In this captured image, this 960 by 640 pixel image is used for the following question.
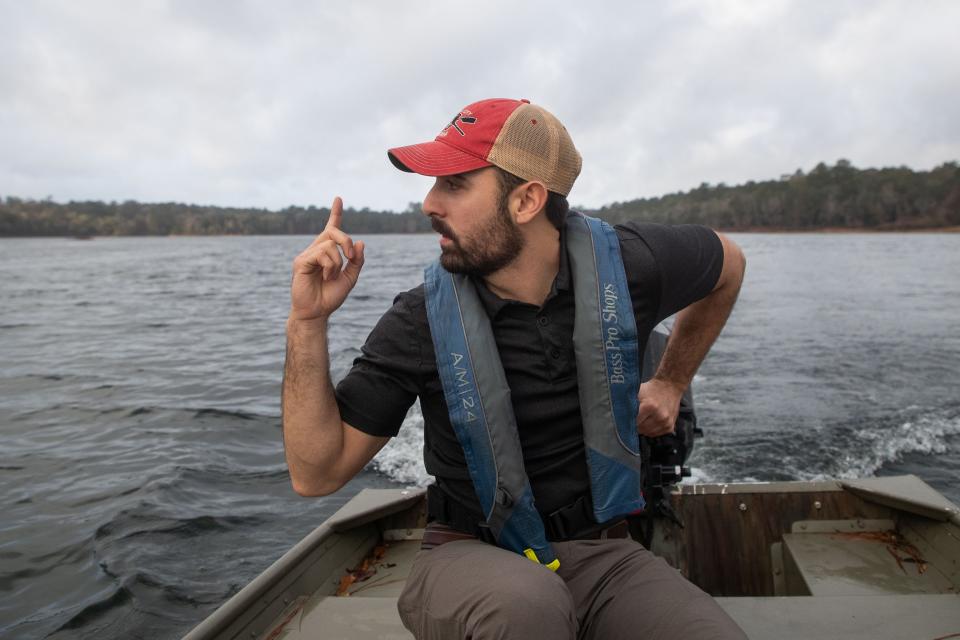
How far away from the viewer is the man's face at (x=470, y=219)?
224 centimetres

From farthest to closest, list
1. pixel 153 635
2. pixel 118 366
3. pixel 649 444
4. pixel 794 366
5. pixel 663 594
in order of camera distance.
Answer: pixel 118 366 → pixel 794 366 → pixel 153 635 → pixel 649 444 → pixel 663 594

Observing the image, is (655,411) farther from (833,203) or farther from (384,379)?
(833,203)

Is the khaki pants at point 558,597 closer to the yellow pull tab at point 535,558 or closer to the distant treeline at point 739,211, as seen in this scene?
the yellow pull tab at point 535,558

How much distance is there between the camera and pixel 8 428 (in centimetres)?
887

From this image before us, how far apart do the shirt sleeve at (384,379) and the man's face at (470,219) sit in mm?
232

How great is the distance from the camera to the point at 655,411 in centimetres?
273

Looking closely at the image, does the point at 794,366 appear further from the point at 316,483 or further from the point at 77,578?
the point at 316,483

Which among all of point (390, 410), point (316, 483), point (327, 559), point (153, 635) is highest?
point (390, 410)

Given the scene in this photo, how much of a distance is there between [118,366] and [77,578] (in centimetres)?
816

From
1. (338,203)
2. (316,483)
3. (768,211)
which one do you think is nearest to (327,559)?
(316,483)

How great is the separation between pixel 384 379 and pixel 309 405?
0.23 m

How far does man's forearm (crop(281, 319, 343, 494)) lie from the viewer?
6.68 feet

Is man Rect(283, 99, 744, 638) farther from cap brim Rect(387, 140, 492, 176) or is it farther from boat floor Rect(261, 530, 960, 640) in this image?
boat floor Rect(261, 530, 960, 640)

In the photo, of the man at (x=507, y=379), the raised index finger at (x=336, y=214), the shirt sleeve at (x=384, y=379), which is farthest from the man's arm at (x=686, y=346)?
the raised index finger at (x=336, y=214)
